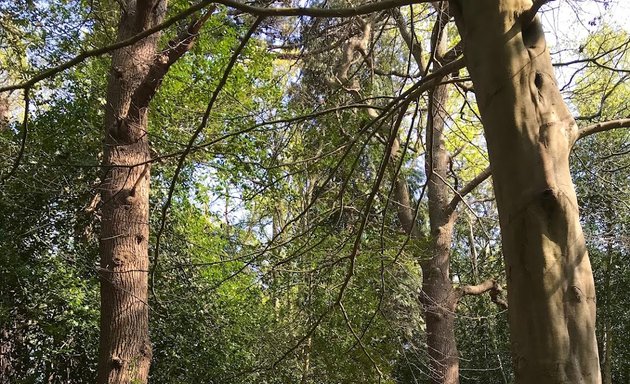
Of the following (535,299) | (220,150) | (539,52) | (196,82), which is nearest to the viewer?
(535,299)

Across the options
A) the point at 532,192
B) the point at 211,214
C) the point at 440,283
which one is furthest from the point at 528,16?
the point at 211,214

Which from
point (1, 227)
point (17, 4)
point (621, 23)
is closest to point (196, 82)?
point (17, 4)

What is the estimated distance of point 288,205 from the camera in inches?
258

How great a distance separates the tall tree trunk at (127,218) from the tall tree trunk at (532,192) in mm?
2640

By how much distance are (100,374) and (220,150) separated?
6.42ft

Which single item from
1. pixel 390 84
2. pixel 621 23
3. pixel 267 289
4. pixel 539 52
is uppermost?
pixel 390 84

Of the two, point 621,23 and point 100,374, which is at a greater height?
point 621,23

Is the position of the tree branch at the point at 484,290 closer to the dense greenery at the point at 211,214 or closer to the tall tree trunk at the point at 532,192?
the dense greenery at the point at 211,214

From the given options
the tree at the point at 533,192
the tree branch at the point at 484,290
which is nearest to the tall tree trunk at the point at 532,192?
the tree at the point at 533,192

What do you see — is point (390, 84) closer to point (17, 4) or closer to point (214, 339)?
point (214, 339)

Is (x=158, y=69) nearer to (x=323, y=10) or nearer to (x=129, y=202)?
(x=129, y=202)

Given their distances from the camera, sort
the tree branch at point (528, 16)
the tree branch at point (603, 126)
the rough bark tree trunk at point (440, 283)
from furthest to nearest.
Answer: the rough bark tree trunk at point (440, 283), the tree branch at point (603, 126), the tree branch at point (528, 16)

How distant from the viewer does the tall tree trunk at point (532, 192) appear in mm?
950

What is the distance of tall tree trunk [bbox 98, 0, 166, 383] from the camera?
352cm
